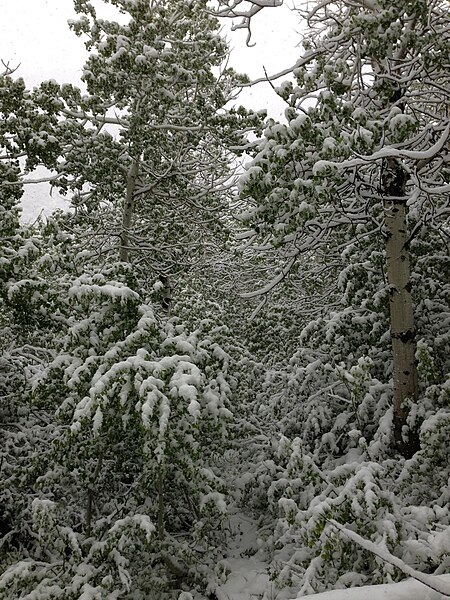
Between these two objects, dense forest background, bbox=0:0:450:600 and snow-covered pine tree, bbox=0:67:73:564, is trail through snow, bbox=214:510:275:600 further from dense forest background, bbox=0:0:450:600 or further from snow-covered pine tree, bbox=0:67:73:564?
snow-covered pine tree, bbox=0:67:73:564

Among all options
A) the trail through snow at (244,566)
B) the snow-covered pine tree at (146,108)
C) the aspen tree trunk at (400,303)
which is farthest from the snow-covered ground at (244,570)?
the snow-covered pine tree at (146,108)

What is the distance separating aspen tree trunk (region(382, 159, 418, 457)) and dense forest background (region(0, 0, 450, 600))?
0.03 meters

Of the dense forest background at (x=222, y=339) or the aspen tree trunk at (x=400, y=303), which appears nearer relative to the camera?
the dense forest background at (x=222, y=339)

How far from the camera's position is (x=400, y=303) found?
20.5 ft

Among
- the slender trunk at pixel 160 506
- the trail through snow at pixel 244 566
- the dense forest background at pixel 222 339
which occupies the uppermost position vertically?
the dense forest background at pixel 222 339

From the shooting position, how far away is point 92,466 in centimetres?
611

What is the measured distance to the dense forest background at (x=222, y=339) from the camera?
4570mm

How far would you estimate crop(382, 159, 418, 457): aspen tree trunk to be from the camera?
622 centimetres

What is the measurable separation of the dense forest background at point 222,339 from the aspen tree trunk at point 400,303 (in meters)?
0.03

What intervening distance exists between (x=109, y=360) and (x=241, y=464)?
17.2ft

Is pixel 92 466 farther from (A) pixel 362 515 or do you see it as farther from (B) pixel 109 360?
(A) pixel 362 515

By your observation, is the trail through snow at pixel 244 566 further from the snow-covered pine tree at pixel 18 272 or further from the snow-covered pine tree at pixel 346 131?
the snow-covered pine tree at pixel 18 272

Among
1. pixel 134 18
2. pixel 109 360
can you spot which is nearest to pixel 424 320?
pixel 109 360

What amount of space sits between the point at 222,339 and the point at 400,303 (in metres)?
2.63
